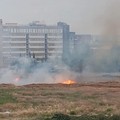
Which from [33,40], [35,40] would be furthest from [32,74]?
[33,40]

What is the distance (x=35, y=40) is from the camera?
16638 centimetres

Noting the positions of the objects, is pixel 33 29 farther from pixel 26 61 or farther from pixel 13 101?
pixel 13 101

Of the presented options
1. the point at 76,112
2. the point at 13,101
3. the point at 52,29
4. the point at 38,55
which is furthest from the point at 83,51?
the point at 76,112

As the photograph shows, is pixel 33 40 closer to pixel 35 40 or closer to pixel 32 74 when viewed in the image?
pixel 35 40

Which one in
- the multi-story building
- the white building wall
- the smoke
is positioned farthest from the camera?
the white building wall

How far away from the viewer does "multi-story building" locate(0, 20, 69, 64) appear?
156 meters

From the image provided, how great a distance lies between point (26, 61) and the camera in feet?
398

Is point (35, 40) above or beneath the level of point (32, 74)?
above

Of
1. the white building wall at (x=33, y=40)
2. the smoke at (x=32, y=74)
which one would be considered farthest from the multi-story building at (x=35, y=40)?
the smoke at (x=32, y=74)

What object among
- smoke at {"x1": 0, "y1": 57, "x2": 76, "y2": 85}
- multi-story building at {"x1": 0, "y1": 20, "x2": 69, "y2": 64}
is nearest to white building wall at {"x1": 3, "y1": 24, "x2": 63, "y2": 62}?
multi-story building at {"x1": 0, "y1": 20, "x2": 69, "y2": 64}

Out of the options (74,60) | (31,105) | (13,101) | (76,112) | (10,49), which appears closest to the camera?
(76,112)

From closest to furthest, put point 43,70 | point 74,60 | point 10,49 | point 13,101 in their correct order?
point 13,101 < point 43,70 < point 74,60 < point 10,49

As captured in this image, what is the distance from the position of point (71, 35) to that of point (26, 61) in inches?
2232

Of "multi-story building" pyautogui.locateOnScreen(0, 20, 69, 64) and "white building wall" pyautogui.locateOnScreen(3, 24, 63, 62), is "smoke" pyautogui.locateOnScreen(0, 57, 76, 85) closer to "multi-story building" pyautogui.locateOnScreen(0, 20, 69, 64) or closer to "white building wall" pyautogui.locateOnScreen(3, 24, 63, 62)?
"multi-story building" pyautogui.locateOnScreen(0, 20, 69, 64)
